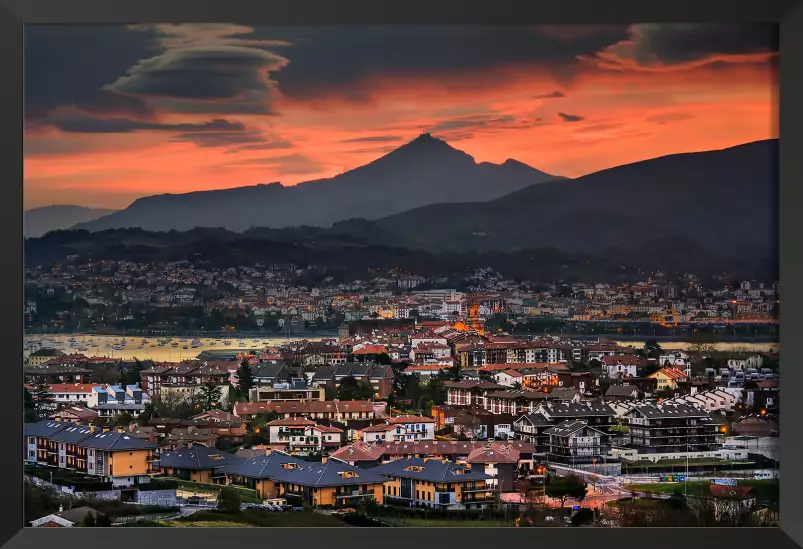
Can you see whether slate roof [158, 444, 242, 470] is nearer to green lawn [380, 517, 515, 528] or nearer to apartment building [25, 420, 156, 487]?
apartment building [25, 420, 156, 487]

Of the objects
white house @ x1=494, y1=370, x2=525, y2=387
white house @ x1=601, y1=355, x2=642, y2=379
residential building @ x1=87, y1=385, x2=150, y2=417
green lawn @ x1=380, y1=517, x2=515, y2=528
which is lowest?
green lawn @ x1=380, y1=517, x2=515, y2=528

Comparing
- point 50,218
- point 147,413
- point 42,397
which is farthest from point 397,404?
point 50,218

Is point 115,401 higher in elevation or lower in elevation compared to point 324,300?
lower

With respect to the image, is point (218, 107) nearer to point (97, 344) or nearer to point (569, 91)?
point (97, 344)

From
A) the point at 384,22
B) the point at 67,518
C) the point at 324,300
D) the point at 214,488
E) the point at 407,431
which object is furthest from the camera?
the point at 324,300

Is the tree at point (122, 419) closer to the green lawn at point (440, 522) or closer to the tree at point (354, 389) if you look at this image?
the tree at point (354, 389)

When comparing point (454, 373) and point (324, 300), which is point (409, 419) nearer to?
point (454, 373)

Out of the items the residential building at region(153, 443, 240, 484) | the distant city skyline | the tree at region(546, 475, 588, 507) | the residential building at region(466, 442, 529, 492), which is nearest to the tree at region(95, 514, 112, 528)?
the residential building at region(153, 443, 240, 484)
